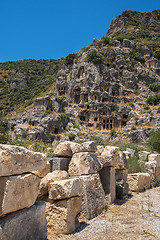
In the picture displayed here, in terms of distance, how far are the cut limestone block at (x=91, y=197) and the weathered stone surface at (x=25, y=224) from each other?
165 centimetres

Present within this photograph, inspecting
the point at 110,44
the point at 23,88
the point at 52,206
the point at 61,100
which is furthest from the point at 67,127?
the point at 23,88

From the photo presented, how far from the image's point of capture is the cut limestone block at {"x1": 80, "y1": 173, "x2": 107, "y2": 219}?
5.05 metres

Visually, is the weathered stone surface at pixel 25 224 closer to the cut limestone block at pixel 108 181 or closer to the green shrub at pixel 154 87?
the cut limestone block at pixel 108 181

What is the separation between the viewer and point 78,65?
53844 mm

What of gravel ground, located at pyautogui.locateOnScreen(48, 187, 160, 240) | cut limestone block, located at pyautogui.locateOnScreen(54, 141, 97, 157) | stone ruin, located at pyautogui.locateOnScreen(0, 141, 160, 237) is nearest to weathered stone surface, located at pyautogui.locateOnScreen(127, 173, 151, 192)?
stone ruin, located at pyautogui.locateOnScreen(0, 141, 160, 237)

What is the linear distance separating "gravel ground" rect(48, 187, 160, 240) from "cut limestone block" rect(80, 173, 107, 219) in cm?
17

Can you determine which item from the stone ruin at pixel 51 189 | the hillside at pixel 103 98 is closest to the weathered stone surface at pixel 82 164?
the stone ruin at pixel 51 189

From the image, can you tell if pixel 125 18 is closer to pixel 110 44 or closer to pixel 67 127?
pixel 110 44

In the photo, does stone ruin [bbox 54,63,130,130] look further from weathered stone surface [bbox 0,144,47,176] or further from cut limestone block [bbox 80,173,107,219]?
weathered stone surface [bbox 0,144,47,176]

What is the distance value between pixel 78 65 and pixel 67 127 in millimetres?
20431

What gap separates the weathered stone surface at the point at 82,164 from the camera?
210 inches

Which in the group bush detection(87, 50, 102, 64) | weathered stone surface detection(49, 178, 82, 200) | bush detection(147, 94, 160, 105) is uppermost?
bush detection(87, 50, 102, 64)

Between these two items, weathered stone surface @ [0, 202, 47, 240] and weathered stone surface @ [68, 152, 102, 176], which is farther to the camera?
weathered stone surface @ [68, 152, 102, 176]

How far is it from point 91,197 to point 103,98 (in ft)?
151
